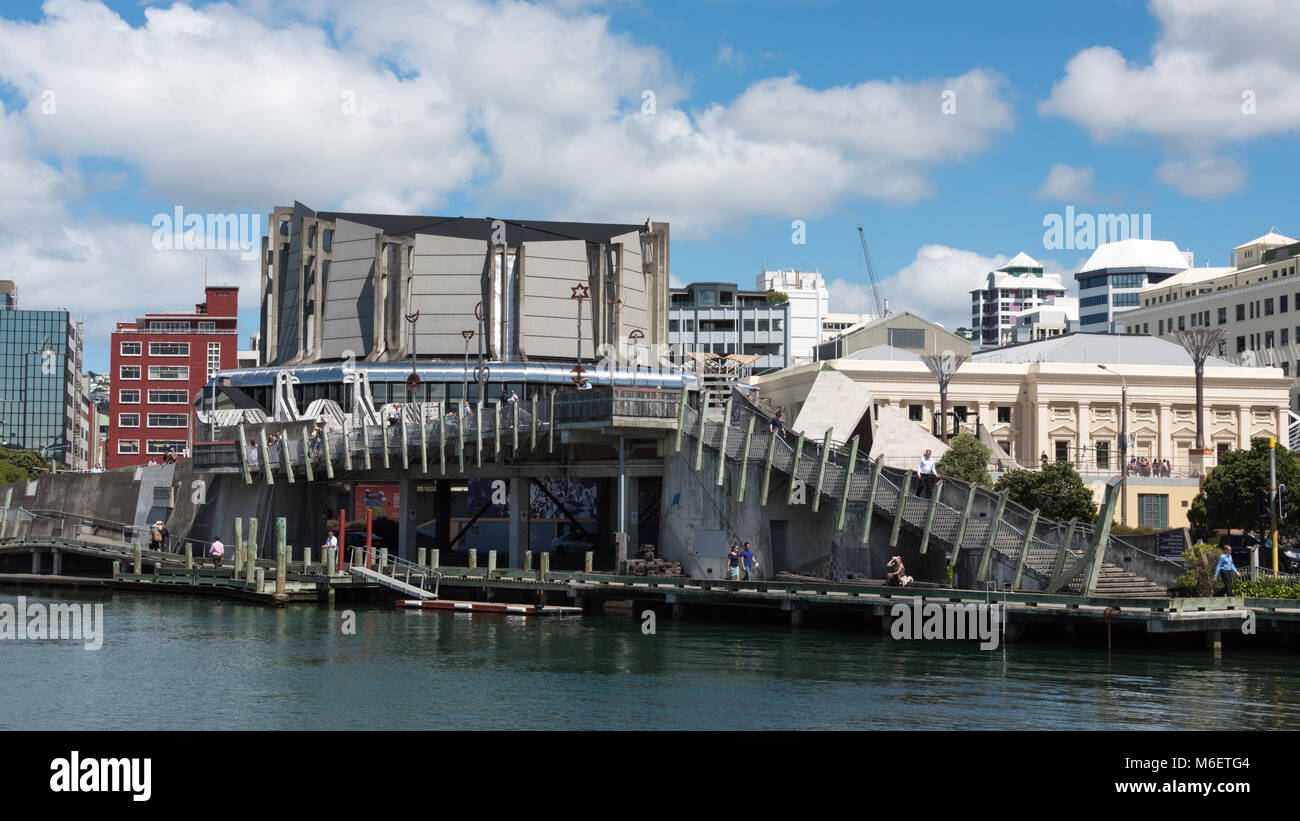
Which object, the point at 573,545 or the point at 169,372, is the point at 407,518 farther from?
A: the point at 169,372

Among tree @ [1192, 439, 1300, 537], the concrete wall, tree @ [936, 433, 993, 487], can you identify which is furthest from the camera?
the concrete wall

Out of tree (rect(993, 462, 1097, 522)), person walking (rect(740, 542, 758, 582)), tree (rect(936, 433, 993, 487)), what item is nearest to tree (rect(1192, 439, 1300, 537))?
tree (rect(993, 462, 1097, 522))

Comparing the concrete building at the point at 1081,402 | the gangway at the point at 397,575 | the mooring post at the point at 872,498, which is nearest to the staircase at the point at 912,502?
the mooring post at the point at 872,498

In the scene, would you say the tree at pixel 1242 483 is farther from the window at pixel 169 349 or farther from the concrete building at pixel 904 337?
the window at pixel 169 349

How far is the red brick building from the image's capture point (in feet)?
504

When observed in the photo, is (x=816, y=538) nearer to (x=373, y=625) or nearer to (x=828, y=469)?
(x=828, y=469)

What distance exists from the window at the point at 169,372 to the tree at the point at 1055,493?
111m

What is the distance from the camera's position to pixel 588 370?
318 ft

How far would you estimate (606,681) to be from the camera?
39.6 m

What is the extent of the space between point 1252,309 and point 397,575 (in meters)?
105

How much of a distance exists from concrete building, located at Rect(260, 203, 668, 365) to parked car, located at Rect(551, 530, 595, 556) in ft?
80.6

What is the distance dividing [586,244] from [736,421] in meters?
46.8

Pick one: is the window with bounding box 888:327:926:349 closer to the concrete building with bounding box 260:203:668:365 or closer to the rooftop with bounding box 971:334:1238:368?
the rooftop with bounding box 971:334:1238:368
